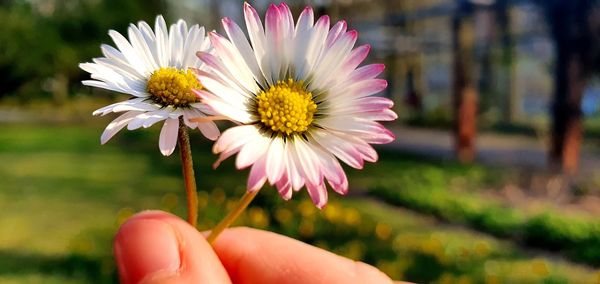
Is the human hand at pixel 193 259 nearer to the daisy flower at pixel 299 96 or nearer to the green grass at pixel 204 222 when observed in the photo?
the daisy flower at pixel 299 96

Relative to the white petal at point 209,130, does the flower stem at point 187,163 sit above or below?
below

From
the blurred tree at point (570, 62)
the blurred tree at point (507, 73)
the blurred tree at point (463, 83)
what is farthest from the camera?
the blurred tree at point (507, 73)

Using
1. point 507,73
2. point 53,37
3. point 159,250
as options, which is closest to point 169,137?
point 159,250

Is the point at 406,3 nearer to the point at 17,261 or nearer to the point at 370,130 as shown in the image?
the point at 17,261

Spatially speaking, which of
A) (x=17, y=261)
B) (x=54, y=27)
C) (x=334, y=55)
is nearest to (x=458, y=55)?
(x=17, y=261)

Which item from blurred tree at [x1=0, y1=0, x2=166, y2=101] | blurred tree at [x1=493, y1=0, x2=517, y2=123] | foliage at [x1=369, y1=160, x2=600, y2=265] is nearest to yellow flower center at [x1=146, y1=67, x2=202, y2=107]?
foliage at [x1=369, y1=160, x2=600, y2=265]

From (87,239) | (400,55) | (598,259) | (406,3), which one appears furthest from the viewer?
(400,55)

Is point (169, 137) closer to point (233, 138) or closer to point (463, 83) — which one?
point (233, 138)

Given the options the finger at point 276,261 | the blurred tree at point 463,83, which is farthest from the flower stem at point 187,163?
the blurred tree at point 463,83
